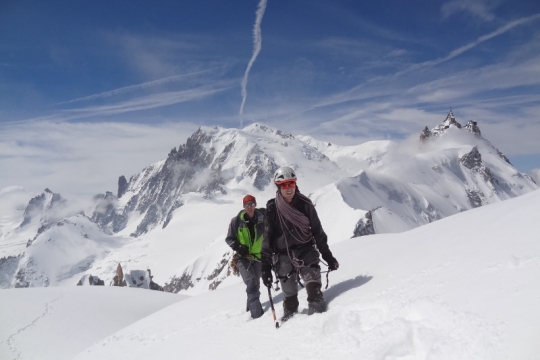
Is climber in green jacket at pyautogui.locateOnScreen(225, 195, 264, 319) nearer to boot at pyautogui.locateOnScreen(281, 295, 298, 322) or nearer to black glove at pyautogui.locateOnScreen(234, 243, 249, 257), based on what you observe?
black glove at pyautogui.locateOnScreen(234, 243, 249, 257)

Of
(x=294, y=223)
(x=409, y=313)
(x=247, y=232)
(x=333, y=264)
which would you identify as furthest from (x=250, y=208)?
(x=409, y=313)

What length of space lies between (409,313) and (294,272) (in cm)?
236

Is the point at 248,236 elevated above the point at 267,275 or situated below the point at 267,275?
above

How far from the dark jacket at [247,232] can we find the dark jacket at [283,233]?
1712 mm

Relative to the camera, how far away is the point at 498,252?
5.69 metres

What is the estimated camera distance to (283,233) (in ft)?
22.8

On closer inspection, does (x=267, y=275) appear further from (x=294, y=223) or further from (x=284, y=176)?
(x=284, y=176)

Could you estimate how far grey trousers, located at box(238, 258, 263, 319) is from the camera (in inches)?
310

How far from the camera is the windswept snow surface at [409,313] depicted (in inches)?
162

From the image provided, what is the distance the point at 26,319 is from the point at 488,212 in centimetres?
1824

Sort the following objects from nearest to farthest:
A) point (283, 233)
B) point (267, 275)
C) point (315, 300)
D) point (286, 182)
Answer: point (315, 300), point (286, 182), point (283, 233), point (267, 275)

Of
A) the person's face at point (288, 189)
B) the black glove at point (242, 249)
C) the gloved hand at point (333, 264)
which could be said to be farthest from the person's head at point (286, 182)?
the black glove at point (242, 249)

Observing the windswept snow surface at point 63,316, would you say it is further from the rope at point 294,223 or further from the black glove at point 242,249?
the rope at point 294,223

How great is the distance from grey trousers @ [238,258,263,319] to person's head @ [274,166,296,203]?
247 centimetres
